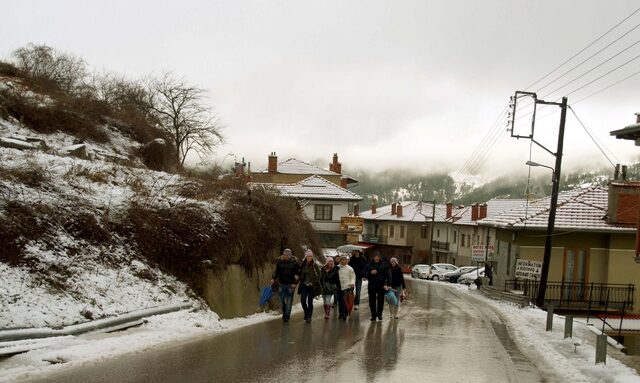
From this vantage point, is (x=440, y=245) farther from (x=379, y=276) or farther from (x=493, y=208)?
(x=379, y=276)

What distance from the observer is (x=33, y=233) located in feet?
45.5

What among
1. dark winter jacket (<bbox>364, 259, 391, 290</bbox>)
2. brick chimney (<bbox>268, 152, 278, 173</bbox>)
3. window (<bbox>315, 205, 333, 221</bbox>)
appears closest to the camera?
dark winter jacket (<bbox>364, 259, 391, 290</bbox>)

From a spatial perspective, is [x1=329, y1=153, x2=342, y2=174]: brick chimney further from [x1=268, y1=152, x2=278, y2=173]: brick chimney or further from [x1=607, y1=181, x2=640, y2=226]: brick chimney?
[x1=607, y1=181, x2=640, y2=226]: brick chimney

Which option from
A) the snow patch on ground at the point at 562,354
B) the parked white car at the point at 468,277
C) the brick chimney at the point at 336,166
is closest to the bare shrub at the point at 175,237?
the snow patch on ground at the point at 562,354

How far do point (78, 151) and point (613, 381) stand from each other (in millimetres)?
18742

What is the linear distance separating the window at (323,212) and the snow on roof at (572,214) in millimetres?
31823

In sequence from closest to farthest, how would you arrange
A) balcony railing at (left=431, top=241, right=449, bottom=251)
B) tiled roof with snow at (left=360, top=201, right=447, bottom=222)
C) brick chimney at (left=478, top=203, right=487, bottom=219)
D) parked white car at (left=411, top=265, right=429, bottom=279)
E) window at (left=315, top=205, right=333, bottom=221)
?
parked white car at (left=411, top=265, right=429, bottom=279) < window at (left=315, top=205, right=333, bottom=221) < brick chimney at (left=478, top=203, right=487, bottom=219) < balcony railing at (left=431, top=241, right=449, bottom=251) < tiled roof with snow at (left=360, top=201, right=447, bottom=222)

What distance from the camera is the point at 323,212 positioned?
6856 centimetres

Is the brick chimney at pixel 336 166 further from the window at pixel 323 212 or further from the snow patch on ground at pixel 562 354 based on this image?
the snow patch on ground at pixel 562 354

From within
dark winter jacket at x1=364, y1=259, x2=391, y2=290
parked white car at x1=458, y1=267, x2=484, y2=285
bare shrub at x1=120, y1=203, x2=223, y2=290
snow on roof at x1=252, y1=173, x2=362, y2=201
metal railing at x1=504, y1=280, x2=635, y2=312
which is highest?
snow on roof at x1=252, y1=173, x2=362, y2=201

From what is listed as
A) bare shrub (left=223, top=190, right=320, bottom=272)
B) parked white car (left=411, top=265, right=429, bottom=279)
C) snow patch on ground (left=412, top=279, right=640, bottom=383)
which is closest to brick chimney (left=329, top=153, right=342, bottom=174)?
parked white car (left=411, top=265, right=429, bottom=279)

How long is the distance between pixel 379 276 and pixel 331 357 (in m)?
A: 6.15

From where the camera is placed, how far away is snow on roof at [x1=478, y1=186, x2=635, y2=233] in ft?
104

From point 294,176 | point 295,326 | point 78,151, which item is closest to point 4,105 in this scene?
point 78,151
